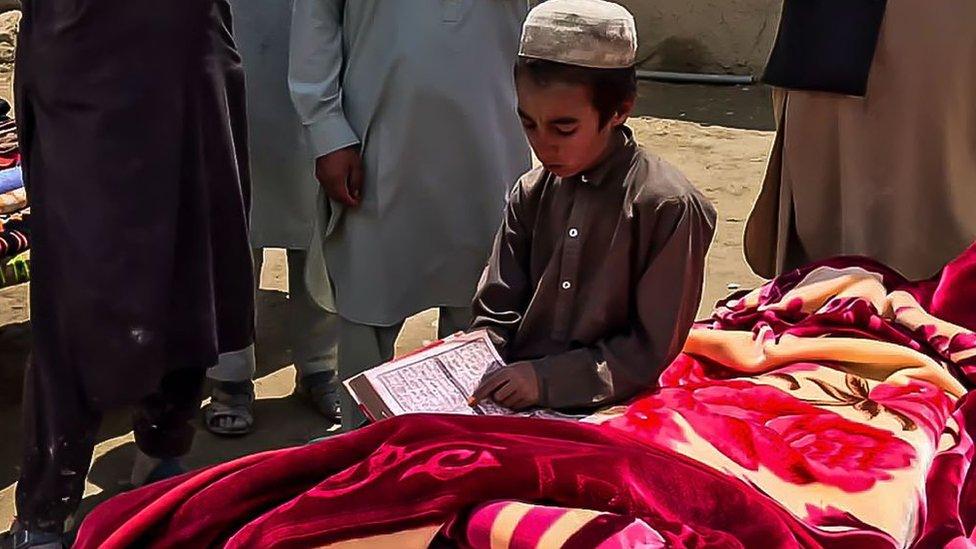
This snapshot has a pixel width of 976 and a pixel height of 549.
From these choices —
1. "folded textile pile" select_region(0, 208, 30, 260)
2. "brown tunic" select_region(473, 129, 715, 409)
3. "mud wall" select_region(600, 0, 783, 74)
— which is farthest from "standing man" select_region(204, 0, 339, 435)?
"mud wall" select_region(600, 0, 783, 74)

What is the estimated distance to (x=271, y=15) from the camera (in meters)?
3.50

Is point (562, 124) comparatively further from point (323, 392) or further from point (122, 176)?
point (323, 392)

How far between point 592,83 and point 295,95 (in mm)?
925

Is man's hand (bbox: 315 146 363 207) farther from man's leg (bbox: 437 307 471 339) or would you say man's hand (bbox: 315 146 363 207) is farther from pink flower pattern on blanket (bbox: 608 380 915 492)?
pink flower pattern on blanket (bbox: 608 380 915 492)

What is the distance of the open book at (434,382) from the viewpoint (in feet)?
7.73

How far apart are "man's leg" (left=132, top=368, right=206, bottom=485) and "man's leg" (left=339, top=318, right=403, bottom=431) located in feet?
1.14

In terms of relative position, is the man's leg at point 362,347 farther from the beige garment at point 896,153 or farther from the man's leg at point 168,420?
the beige garment at point 896,153

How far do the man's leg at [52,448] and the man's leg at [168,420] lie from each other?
0.20 meters

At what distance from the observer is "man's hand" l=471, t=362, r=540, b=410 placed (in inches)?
94.0

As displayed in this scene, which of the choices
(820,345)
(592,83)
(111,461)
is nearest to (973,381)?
(820,345)

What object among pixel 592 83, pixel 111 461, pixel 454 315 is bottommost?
pixel 111 461

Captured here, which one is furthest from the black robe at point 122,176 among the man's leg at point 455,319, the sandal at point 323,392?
the sandal at point 323,392

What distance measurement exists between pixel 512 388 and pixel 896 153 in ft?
5.19

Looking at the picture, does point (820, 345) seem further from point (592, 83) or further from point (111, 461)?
point (111, 461)
